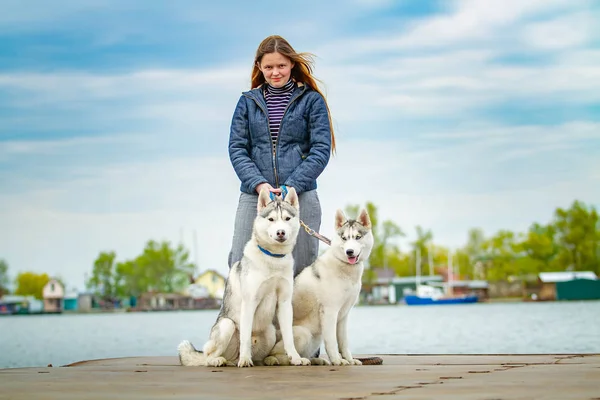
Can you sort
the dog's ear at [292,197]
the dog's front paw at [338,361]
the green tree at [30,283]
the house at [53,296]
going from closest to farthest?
the dog's ear at [292,197], the dog's front paw at [338,361], the house at [53,296], the green tree at [30,283]

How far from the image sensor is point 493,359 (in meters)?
7.26

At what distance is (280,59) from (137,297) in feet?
388

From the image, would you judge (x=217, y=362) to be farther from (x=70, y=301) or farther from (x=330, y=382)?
(x=70, y=301)

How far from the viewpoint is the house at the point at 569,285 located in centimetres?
9088

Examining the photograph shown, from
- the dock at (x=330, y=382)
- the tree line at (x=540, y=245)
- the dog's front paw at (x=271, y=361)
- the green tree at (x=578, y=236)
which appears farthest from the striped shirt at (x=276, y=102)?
the green tree at (x=578, y=236)

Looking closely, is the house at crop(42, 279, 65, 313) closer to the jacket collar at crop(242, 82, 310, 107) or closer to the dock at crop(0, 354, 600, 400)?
the jacket collar at crop(242, 82, 310, 107)

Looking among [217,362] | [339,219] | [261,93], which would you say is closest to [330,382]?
[217,362]

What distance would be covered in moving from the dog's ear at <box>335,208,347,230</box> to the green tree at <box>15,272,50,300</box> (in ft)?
453

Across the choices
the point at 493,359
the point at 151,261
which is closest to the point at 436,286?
the point at 151,261

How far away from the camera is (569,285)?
9194 centimetres

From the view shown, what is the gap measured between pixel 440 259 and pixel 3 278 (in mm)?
69417

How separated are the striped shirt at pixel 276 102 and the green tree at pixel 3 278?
Answer: 119858mm

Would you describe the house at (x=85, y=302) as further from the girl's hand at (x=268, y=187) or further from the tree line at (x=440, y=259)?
the girl's hand at (x=268, y=187)

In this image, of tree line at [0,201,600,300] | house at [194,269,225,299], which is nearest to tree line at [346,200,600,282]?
tree line at [0,201,600,300]
